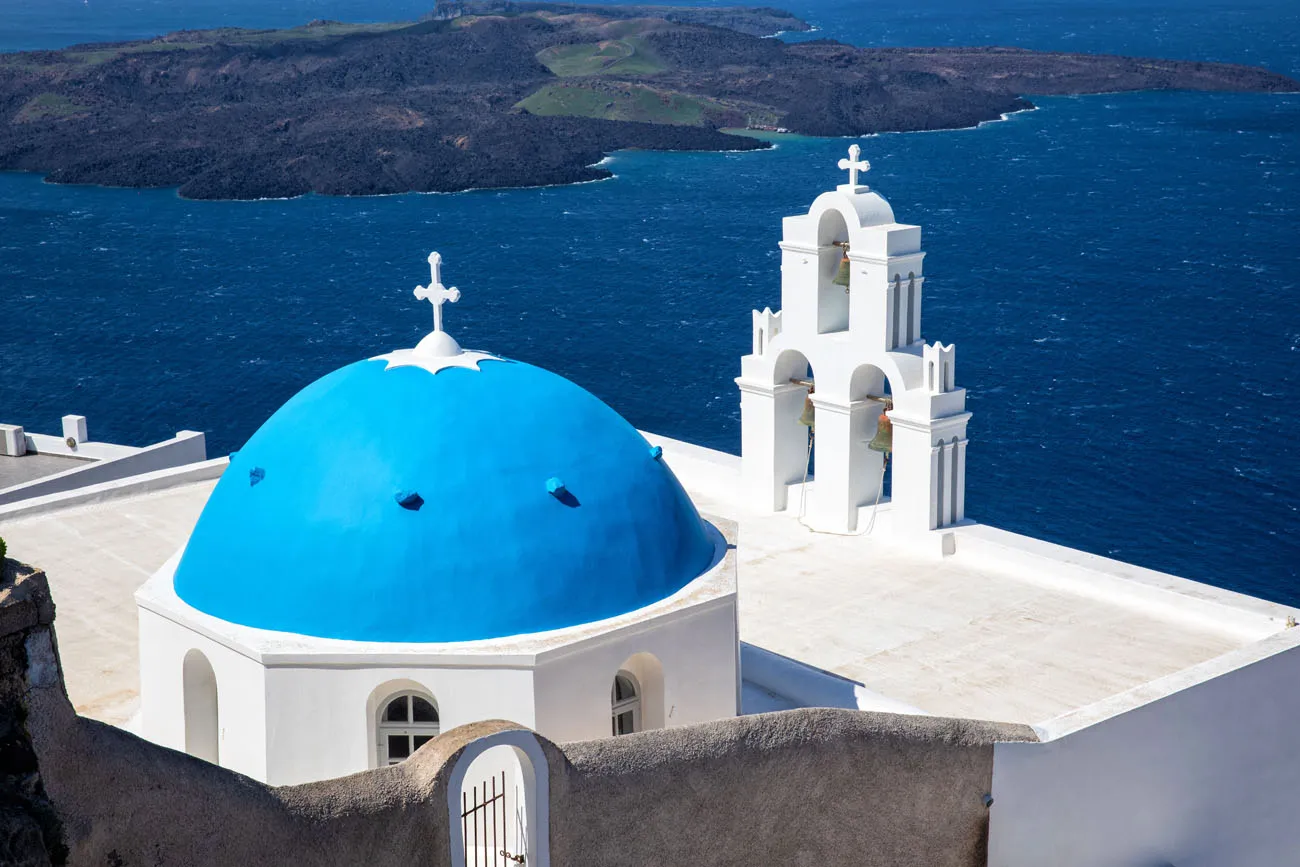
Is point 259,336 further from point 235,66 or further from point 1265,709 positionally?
point 235,66

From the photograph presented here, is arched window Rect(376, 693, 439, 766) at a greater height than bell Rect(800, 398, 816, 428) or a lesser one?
lesser

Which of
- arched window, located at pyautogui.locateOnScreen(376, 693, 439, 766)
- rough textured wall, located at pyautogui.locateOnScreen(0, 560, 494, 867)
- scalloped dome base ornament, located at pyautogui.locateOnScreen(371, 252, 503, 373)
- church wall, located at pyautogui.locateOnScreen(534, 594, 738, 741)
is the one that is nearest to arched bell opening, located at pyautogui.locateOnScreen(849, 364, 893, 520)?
church wall, located at pyautogui.locateOnScreen(534, 594, 738, 741)

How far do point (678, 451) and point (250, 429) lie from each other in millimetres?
29493

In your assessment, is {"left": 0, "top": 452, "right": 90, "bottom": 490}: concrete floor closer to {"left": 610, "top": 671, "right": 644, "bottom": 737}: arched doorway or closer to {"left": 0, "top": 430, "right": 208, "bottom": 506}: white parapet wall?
{"left": 0, "top": 430, "right": 208, "bottom": 506}: white parapet wall

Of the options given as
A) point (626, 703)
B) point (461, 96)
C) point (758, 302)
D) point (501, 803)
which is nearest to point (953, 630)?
point (626, 703)

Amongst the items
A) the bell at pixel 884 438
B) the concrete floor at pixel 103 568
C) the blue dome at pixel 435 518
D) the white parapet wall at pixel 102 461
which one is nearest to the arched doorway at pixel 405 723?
the blue dome at pixel 435 518

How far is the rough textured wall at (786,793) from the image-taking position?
40.8 ft

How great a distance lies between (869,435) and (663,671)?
27.7 ft

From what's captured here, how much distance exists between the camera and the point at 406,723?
13.1 m

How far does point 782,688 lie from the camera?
1648cm

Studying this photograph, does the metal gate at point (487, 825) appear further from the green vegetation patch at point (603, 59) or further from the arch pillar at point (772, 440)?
the green vegetation patch at point (603, 59)

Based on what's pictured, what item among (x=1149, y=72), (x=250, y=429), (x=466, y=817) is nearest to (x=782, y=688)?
(x=466, y=817)

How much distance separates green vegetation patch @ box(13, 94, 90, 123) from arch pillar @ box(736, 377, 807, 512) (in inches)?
4323

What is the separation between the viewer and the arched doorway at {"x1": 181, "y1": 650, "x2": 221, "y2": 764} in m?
13.8
